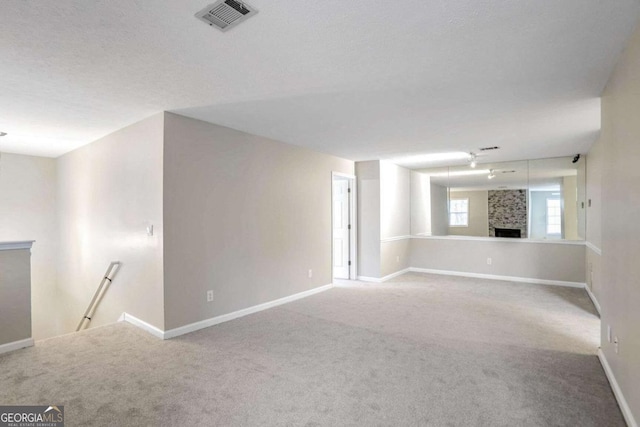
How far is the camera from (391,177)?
22.3 feet

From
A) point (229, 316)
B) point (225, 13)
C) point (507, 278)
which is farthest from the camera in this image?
point (507, 278)

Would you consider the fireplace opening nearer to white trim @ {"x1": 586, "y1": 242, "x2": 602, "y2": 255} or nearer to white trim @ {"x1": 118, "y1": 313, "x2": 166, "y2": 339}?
white trim @ {"x1": 586, "y1": 242, "x2": 602, "y2": 255}

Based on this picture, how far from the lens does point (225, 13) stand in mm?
1747

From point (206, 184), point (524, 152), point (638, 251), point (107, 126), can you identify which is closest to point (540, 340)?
point (638, 251)

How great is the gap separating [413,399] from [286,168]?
3513mm

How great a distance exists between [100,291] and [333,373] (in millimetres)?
3609

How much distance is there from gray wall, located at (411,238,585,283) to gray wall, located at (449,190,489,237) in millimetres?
309

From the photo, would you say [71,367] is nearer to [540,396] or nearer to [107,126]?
[107,126]

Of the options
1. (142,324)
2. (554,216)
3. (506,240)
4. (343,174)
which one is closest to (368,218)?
(343,174)

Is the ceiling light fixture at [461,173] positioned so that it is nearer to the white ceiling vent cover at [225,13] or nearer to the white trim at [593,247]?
the white trim at [593,247]

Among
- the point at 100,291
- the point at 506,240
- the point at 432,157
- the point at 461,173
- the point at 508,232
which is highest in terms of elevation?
the point at 432,157

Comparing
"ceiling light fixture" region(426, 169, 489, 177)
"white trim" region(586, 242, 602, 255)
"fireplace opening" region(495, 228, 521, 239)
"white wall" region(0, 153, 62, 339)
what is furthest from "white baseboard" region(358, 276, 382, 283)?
"white wall" region(0, 153, 62, 339)

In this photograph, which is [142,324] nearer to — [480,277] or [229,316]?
[229,316]

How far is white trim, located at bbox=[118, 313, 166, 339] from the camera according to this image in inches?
137
